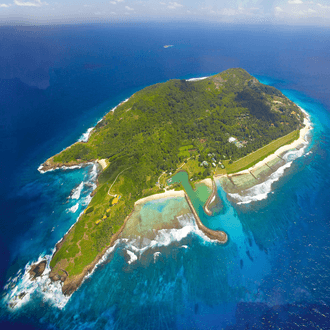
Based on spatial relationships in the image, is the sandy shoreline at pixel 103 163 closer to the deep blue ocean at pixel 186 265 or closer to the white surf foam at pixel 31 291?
the deep blue ocean at pixel 186 265

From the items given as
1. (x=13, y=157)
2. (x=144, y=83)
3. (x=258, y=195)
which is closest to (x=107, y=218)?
(x=258, y=195)

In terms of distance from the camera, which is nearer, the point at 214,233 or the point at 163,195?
the point at 214,233

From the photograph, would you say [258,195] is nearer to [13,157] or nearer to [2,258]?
[2,258]

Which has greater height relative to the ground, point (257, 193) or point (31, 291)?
point (31, 291)

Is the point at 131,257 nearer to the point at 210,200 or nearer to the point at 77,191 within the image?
the point at 210,200

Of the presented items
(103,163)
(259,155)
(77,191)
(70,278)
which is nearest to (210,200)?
(259,155)

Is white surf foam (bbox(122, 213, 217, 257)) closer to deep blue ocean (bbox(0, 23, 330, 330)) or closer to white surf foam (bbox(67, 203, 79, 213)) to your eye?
deep blue ocean (bbox(0, 23, 330, 330))

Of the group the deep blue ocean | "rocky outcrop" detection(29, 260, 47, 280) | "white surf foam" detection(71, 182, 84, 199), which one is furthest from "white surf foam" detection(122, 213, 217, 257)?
"white surf foam" detection(71, 182, 84, 199)

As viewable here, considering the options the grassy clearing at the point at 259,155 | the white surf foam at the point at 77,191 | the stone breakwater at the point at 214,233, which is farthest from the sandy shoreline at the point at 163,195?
the grassy clearing at the point at 259,155
